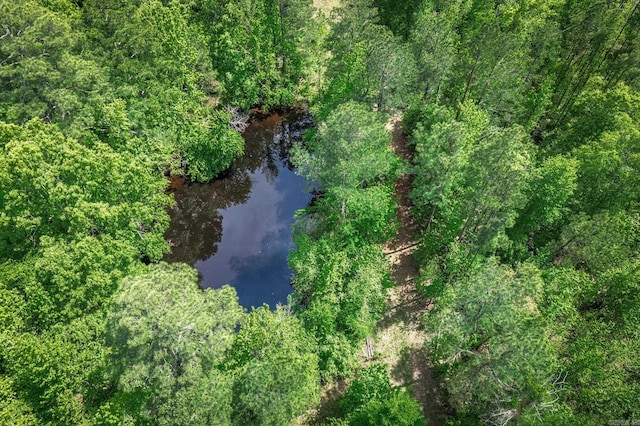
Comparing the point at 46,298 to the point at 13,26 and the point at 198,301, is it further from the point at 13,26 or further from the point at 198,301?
the point at 13,26

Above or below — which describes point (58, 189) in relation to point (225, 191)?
above

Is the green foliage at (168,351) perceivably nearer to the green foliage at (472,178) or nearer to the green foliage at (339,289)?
the green foliage at (339,289)

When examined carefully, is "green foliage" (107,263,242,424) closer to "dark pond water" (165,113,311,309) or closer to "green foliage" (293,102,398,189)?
"green foliage" (293,102,398,189)

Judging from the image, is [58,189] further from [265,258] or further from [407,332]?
[407,332]

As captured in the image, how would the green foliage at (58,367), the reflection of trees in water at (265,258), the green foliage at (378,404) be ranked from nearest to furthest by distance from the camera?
the green foliage at (58,367) → the green foliage at (378,404) → the reflection of trees in water at (265,258)

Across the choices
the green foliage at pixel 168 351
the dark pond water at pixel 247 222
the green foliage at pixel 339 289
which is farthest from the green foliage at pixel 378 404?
the dark pond water at pixel 247 222

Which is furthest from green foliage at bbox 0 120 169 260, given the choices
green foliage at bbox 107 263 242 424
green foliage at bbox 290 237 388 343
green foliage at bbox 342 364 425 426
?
green foliage at bbox 342 364 425 426

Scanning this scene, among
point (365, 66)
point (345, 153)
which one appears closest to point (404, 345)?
point (345, 153)
